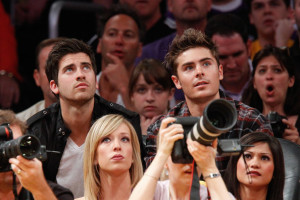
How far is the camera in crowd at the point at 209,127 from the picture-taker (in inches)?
116

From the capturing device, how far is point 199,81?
4180 millimetres

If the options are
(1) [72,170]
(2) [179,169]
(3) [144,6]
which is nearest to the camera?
(2) [179,169]

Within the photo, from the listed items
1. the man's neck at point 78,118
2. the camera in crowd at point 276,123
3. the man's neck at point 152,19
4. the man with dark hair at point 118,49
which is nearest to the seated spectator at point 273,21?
the man's neck at point 152,19

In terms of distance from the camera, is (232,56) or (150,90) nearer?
(150,90)

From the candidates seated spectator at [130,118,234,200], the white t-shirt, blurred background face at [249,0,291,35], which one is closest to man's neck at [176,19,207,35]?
blurred background face at [249,0,291,35]

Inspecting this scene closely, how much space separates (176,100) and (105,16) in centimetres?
106

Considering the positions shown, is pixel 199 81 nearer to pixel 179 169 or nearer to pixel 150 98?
pixel 179 169

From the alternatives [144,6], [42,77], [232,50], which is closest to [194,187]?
[232,50]

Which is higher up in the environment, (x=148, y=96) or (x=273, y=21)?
Result: (x=273, y=21)

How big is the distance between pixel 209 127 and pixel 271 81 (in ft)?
7.67

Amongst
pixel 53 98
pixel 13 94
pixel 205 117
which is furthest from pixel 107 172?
pixel 13 94

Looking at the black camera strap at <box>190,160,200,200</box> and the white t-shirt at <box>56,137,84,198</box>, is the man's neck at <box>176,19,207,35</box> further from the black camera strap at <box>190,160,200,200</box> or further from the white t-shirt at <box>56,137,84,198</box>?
the black camera strap at <box>190,160,200,200</box>

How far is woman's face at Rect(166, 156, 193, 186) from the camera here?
327cm

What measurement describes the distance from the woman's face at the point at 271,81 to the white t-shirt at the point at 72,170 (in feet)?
4.90
